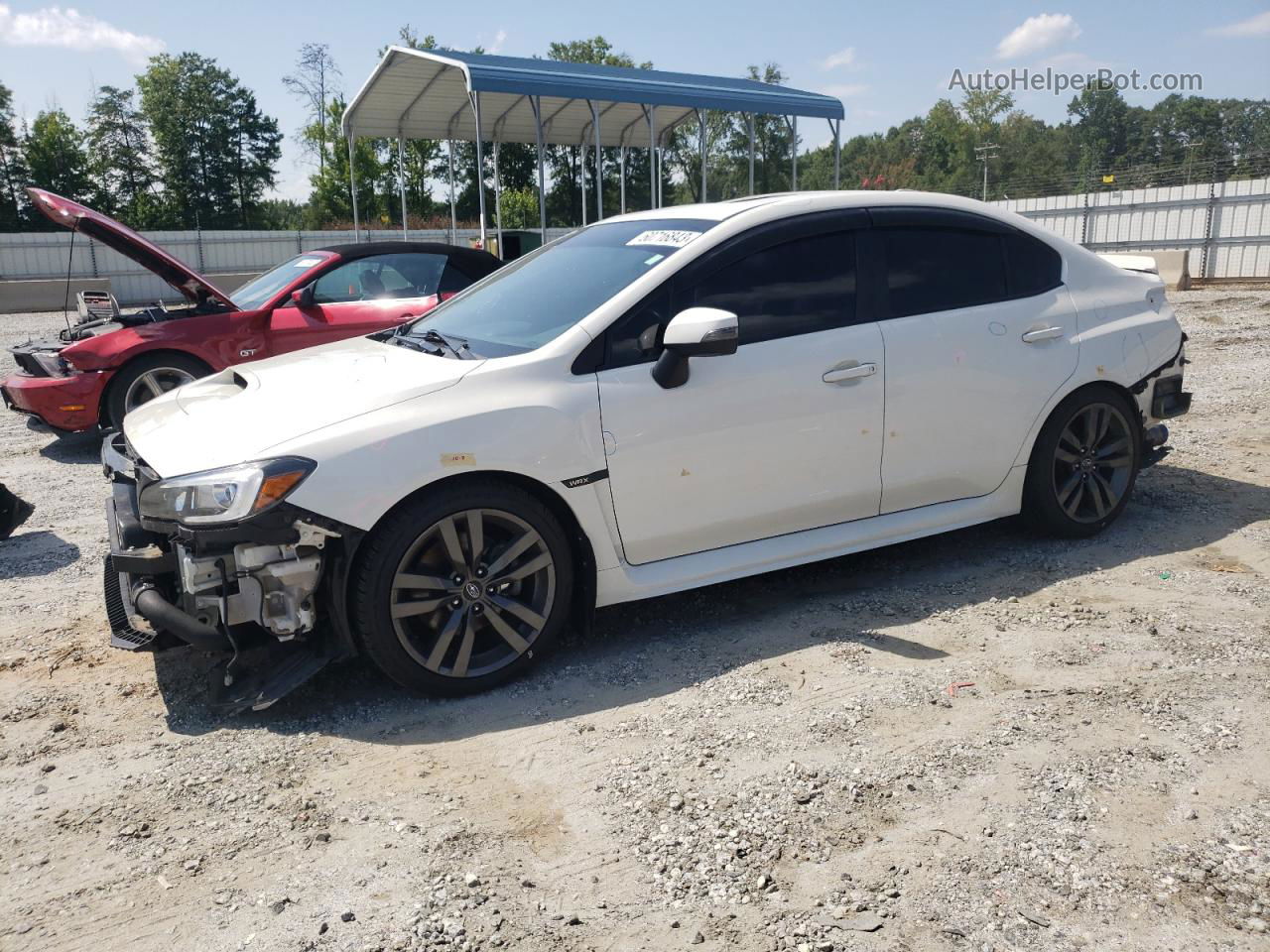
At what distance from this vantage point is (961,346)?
4492 mm

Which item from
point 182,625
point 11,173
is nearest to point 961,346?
point 182,625

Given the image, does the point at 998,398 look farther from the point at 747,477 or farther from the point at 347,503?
the point at 347,503

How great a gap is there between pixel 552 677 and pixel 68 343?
6.06 metres

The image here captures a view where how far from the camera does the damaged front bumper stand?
10.7ft

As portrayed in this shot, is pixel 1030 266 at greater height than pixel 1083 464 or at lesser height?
greater

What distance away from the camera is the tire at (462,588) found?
3.38 m

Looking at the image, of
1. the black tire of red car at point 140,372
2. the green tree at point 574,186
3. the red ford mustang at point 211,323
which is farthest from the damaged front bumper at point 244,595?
the green tree at point 574,186

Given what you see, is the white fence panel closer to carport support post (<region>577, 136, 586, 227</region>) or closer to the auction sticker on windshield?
carport support post (<region>577, 136, 586, 227</region>)

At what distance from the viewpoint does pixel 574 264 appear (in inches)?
175

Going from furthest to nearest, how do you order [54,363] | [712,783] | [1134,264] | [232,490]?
[54,363] → [1134,264] → [232,490] → [712,783]

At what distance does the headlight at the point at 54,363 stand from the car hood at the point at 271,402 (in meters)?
4.10

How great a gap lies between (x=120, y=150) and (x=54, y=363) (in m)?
55.9

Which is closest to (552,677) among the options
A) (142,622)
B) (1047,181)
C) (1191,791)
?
(142,622)

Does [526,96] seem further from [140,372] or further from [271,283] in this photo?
[140,372]
